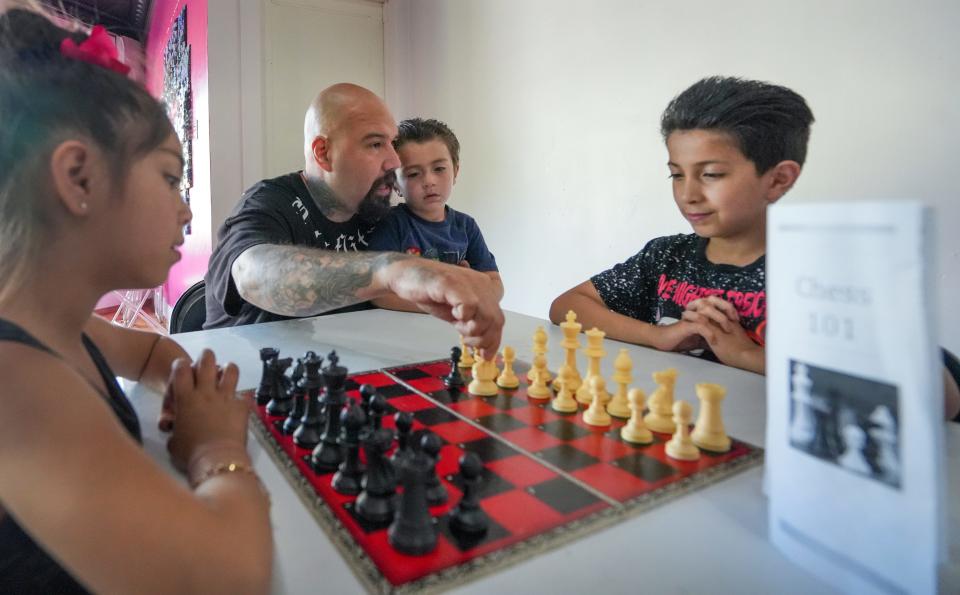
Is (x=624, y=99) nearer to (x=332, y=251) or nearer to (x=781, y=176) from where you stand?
(x=781, y=176)

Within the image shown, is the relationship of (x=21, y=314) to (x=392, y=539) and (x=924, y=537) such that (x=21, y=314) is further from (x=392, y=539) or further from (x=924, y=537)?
(x=924, y=537)

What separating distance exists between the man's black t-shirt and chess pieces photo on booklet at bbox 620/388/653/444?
1069mm

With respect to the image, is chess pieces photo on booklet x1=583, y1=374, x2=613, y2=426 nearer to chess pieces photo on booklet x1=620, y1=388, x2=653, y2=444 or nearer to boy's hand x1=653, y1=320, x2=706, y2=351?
chess pieces photo on booklet x1=620, y1=388, x2=653, y2=444

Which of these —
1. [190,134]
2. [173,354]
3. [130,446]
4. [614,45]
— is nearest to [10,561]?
[130,446]

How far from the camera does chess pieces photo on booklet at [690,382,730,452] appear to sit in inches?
32.3

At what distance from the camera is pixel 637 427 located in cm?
85

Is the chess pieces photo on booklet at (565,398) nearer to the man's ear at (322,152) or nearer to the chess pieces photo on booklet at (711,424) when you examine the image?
the chess pieces photo on booklet at (711,424)

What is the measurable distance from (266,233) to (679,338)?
1130 mm

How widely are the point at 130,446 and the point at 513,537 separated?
1.20ft

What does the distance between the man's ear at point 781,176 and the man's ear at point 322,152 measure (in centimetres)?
131

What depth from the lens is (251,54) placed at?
3.54 meters

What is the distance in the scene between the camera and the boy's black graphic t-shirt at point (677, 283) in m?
1.46

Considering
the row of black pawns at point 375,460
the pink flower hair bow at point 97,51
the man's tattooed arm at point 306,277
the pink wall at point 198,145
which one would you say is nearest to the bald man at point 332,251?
the man's tattooed arm at point 306,277

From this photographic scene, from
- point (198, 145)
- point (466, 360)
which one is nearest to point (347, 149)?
point (466, 360)
